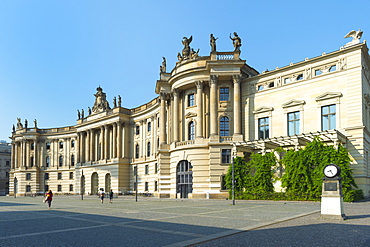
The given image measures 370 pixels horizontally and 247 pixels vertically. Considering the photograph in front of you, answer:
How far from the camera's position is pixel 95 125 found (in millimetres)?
83688

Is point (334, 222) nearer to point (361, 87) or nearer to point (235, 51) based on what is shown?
point (361, 87)

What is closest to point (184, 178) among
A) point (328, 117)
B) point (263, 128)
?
point (263, 128)

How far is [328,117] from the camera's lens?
39.4m

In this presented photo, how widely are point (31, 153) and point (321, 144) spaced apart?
290 feet

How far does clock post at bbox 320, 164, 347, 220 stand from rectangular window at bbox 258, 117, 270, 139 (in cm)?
2656

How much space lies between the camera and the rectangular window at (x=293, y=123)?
42.2 metres

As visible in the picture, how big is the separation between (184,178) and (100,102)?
143 ft

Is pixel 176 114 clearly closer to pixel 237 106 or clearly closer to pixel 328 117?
pixel 237 106

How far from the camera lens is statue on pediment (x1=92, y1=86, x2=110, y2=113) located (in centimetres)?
8481

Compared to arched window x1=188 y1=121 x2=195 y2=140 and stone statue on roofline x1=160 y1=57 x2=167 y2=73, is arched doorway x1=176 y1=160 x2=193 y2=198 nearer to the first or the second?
arched window x1=188 y1=121 x2=195 y2=140

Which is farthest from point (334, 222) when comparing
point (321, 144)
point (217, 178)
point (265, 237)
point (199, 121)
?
point (199, 121)

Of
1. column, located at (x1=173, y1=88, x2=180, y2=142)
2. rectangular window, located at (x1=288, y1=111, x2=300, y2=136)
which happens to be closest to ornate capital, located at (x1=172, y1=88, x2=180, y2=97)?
column, located at (x1=173, y1=88, x2=180, y2=142)

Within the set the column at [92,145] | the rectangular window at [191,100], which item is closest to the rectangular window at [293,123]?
the rectangular window at [191,100]

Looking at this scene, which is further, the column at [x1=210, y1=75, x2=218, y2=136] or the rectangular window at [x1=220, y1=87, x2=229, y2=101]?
the rectangular window at [x1=220, y1=87, x2=229, y2=101]
